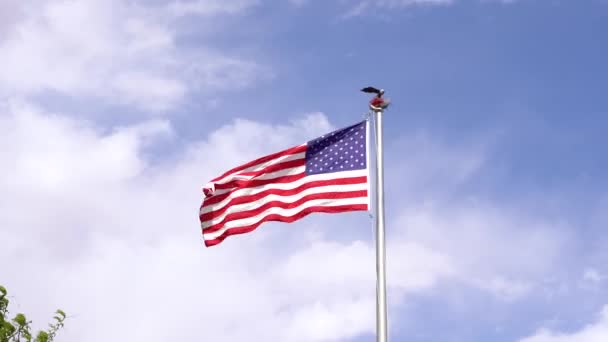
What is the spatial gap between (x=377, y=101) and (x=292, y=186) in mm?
2799

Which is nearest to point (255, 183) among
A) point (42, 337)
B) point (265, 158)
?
point (265, 158)

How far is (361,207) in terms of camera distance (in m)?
17.9

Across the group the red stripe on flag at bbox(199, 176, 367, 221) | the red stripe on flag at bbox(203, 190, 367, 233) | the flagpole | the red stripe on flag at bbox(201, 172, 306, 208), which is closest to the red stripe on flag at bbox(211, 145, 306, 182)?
the red stripe on flag at bbox(201, 172, 306, 208)

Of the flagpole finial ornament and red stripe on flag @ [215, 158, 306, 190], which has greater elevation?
the flagpole finial ornament

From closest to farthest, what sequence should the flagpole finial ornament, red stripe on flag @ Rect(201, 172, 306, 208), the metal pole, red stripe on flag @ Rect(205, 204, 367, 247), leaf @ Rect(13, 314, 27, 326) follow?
the metal pole, red stripe on flag @ Rect(205, 204, 367, 247), the flagpole finial ornament, red stripe on flag @ Rect(201, 172, 306, 208), leaf @ Rect(13, 314, 27, 326)

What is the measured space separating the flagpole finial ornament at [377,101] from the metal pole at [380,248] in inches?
3.6

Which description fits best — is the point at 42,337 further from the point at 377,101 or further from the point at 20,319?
the point at 377,101

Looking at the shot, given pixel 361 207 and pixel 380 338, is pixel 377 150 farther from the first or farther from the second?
pixel 380 338

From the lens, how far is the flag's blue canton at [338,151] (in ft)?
61.2

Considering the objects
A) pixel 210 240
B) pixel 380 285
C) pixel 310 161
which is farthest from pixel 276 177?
pixel 380 285

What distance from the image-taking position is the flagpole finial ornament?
61.0 feet

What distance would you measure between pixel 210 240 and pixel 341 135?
405 cm

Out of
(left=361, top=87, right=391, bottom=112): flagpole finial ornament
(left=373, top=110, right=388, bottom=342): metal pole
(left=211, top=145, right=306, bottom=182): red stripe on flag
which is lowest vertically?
(left=373, top=110, right=388, bottom=342): metal pole

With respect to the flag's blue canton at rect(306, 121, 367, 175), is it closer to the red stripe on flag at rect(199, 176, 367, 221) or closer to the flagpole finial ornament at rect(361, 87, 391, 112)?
the red stripe on flag at rect(199, 176, 367, 221)
